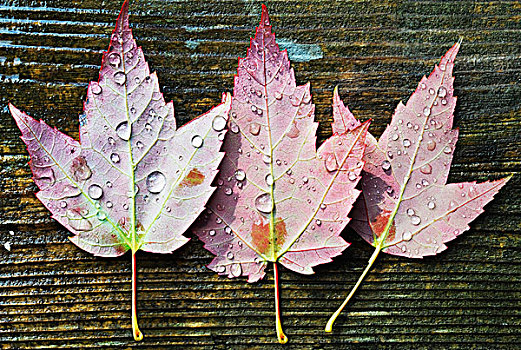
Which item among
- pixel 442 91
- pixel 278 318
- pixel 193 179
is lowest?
pixel 278 318

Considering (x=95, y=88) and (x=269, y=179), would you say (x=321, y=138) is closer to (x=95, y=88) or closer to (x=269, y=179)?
(x=269, y=179)

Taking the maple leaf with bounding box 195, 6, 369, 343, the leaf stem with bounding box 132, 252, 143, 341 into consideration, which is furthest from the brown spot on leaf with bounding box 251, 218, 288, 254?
the leaf stem with bounding box 132, 252, 143, 341

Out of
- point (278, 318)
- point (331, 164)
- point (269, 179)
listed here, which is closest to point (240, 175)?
point (269, 179)

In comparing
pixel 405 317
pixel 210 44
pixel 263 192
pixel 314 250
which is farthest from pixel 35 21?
pixel 405 317

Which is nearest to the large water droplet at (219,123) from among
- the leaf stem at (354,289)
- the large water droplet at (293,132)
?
the large water droplet at (293,132)

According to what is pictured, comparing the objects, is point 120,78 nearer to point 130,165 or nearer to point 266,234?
point 130,165

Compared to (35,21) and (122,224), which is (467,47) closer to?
(122,224)

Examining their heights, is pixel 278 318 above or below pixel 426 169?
below

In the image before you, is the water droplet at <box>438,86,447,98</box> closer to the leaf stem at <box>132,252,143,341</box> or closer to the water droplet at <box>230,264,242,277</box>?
the water droplet at <box>230,264,242,277</box>
